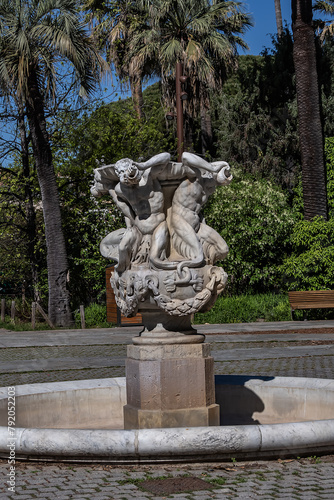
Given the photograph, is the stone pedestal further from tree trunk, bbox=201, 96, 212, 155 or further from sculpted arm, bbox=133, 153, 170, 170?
tree trunk, bbox=201, 96, 212, 155

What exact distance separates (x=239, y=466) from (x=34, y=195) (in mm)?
18945

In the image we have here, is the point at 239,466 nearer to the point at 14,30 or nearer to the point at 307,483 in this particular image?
the point at 307,483

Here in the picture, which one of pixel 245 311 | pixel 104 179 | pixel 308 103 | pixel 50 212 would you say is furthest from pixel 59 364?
pixel 308 103

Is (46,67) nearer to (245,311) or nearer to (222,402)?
(245,311)

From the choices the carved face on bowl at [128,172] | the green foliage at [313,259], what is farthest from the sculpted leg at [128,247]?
the green foliage at [313,259]

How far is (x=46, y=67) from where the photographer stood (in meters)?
19.3

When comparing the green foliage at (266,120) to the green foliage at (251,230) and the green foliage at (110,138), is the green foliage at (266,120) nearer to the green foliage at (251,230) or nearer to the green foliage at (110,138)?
the green foliage at (251,230)

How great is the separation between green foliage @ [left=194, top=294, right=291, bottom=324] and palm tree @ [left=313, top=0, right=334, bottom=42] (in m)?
13.3

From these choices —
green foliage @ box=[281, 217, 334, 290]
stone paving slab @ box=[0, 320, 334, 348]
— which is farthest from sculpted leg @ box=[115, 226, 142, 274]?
green foliage @ box=[281, 217, 334, 290]

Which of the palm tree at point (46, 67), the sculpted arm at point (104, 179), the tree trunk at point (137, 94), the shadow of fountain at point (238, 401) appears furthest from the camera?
the tree trunk at point (137, 94)

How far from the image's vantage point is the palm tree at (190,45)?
2378cm

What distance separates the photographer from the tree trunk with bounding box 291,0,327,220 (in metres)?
20.3

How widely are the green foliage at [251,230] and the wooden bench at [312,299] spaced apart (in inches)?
117

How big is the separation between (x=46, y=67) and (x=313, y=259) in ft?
29.7
